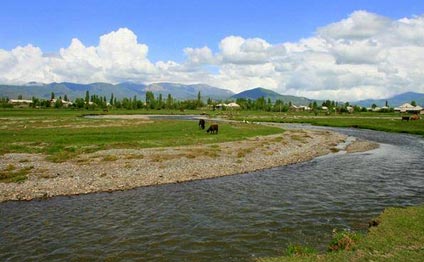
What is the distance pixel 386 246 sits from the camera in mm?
A: 14703

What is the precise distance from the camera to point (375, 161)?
42.6m

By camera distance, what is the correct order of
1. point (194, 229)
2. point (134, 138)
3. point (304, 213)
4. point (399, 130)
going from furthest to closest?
point (399, 130)
point (134, 138)
point (304, 213)
point (194, 229)

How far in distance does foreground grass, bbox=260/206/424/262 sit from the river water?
1.72 meters

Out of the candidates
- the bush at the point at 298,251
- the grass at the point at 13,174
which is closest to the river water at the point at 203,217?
the bush at the point at 298,251

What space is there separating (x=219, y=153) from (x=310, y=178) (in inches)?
562

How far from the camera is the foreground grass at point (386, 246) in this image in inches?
525

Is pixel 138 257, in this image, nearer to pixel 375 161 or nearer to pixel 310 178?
pixel 310 178

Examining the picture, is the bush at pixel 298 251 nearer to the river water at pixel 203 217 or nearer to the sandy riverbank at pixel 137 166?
the river water at pixel 203 217

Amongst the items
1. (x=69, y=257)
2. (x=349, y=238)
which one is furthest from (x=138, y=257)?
(x=349, y=238)

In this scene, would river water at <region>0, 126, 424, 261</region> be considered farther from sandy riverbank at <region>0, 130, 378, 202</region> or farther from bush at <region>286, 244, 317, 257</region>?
sandy riverbank at <region>0, 130, 378, 202</region>

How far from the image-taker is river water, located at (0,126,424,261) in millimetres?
16578

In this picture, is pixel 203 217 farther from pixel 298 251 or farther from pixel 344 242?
pixel 344 242

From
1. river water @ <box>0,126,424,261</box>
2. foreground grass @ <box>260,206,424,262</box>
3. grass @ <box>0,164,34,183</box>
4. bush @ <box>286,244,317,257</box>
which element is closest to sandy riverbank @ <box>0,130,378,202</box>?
grass @ <box>0,164,34,183</box>

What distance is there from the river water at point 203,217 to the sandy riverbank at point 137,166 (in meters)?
1.86
